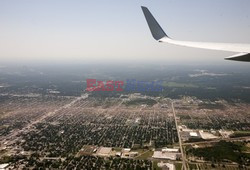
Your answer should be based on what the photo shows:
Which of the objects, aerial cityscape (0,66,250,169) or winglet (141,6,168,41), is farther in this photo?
aerial cityscape (0,66,250,169)

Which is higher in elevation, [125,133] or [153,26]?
[153,26]

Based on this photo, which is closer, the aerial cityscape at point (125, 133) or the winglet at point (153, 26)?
the winglet at point (153, 26)

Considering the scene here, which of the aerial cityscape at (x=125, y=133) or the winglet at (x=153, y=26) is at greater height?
the winglet at (x=153, y=26)

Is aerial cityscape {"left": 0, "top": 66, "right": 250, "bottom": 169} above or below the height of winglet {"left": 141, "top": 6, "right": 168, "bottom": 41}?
below

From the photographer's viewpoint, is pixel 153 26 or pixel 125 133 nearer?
pixel 153 26

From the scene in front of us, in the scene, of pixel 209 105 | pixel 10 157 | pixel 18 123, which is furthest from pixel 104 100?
pixel 10 157

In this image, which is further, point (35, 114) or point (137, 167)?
point (35, 114)

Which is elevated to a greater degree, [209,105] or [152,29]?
[152,29]

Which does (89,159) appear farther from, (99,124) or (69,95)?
(69,95)
